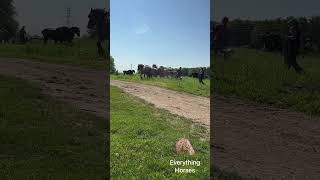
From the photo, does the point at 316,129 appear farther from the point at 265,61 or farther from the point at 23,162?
the point at 23,162

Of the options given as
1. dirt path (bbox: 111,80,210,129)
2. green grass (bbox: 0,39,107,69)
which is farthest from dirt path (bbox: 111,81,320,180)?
green grass (bbox: 0,39,107,69)

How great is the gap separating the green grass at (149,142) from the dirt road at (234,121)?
0.52 metres

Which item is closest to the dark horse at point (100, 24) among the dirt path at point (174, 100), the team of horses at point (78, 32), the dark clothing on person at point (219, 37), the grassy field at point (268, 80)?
the team of horses at point (78, 32)

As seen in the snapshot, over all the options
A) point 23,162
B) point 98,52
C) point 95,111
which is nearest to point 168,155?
point 23,162

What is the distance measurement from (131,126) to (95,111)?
80.8 inches

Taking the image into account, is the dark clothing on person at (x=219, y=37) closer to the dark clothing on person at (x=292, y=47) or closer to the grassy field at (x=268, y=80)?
the grassy field at (x=268, y=80)

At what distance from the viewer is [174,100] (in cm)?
1716

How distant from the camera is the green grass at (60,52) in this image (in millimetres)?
22906

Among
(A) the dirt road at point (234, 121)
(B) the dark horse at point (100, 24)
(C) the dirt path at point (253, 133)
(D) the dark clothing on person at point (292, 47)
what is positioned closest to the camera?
(C) the dirt path at point (253, 133)

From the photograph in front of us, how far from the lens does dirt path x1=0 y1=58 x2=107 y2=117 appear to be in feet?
51.5

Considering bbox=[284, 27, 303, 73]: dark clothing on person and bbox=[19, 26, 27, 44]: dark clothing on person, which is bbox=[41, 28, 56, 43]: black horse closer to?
bbox=[19, 26, 27, 44]: dark clothing on person

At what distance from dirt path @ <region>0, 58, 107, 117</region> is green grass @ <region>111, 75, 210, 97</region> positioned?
972 millimetres

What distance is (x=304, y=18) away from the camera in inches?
902

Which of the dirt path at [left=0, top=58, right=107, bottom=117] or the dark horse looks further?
the dark horse
